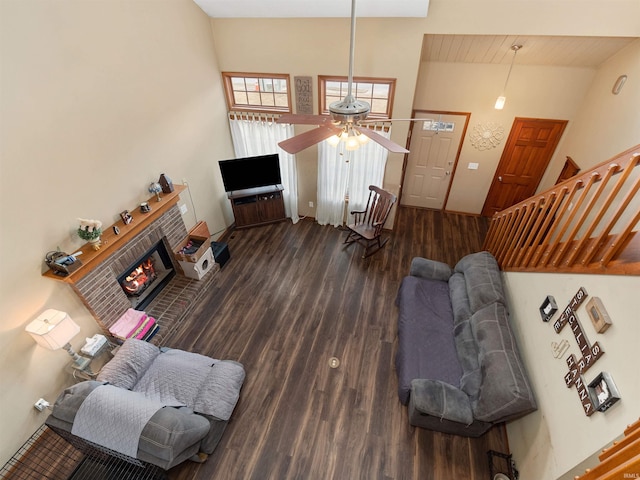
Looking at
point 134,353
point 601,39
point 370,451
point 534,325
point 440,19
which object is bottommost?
point 370,451

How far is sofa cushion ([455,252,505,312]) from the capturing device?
3299mm

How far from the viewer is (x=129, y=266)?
12.1 ft

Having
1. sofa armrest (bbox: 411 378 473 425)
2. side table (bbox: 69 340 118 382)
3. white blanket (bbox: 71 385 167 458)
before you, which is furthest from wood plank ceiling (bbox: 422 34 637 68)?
side table (bbox: 69 340 118 382)

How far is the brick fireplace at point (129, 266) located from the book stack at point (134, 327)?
7 cm

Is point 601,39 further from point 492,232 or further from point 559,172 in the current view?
point 492,232

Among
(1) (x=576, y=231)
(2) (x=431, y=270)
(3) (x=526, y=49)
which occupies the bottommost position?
(2) (x=431, y=270)

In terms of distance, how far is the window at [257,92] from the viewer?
15.9 ft

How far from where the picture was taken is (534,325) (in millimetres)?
2842

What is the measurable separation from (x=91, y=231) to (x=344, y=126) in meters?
2.71

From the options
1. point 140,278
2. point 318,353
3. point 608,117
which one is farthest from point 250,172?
point 608,117

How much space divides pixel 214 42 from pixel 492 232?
505cm

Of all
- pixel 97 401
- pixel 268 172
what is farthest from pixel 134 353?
pixel 268 172

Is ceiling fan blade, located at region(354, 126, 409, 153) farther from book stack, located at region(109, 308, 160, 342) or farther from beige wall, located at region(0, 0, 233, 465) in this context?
book stack, located at region(109, 308, 160, 342)

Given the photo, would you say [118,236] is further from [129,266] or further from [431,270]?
[431,270]
